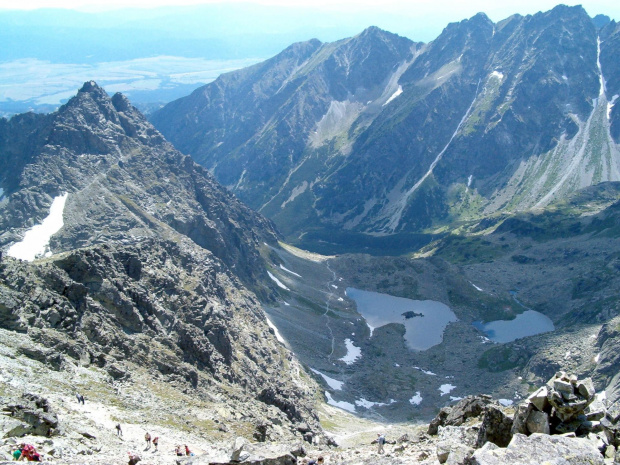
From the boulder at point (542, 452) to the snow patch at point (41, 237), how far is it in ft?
428

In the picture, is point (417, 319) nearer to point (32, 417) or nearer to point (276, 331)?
point (276, 331)

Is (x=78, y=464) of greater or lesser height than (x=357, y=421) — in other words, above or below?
above

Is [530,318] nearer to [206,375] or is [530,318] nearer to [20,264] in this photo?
[206,375]

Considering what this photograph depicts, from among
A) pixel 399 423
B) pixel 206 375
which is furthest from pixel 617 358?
pixel 206 375

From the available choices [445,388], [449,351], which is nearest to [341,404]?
[445,388]

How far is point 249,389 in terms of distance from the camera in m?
88.1

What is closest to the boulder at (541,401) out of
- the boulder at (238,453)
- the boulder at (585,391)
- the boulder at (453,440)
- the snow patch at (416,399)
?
the boulder at (585,391)

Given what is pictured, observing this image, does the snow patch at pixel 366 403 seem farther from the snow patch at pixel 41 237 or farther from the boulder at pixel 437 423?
the snow patch at pixel 41 237

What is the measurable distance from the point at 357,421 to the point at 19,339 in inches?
3046

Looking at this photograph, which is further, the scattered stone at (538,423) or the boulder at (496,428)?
the boulder at (496,428)

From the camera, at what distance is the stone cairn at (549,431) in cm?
2355

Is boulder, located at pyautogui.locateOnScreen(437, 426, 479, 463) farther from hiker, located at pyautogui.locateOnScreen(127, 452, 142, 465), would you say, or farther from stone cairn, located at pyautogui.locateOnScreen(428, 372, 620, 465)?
hiker, located at pyautogui.locateOnScreen(127, 452, 142, 465)

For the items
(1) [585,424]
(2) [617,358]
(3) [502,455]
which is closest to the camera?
(3) [502,455]

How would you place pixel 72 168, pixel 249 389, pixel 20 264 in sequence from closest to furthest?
pixel 20 264 → pixel 249 389 → pixel 72 168
